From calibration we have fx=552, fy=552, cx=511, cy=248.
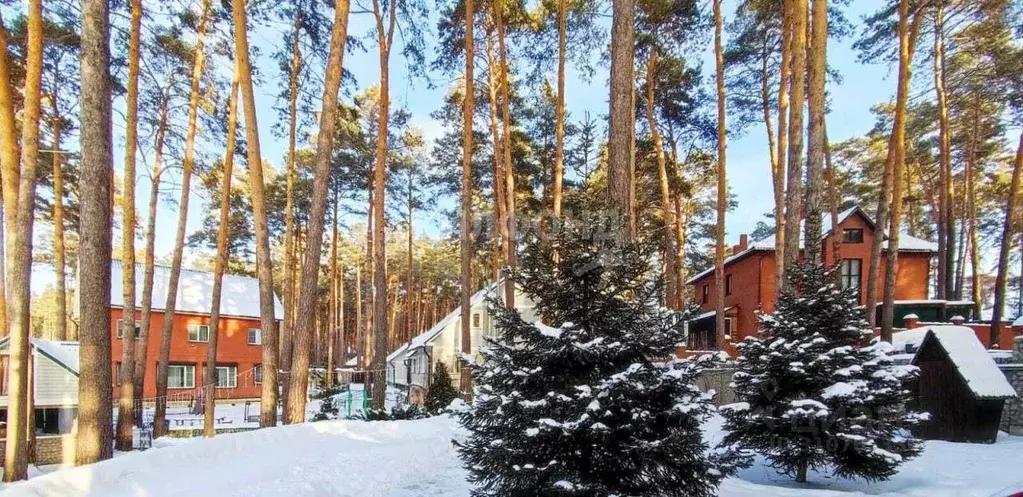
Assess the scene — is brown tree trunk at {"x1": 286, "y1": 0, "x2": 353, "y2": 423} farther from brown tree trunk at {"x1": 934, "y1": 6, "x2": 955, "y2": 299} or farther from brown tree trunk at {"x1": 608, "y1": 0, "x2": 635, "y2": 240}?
brown tree trunk at {"x1": 934, "y1": 6, "x2": 955, "y2": 299}

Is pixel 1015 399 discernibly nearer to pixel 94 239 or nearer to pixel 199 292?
pixel 94 239

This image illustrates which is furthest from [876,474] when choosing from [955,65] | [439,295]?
[439,295]

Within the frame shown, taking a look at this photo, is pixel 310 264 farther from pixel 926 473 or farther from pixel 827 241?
pixel 827 241

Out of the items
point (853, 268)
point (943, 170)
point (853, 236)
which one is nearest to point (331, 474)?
point (853, 236)

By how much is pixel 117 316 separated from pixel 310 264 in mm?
21211

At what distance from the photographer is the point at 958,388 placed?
35.1ft

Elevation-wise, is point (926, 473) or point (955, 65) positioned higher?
point (955, 65)

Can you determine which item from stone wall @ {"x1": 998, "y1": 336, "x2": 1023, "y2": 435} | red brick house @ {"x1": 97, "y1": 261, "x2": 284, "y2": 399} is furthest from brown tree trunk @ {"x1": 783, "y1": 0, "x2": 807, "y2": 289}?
red brick house @ {"x1": 97, "y1": 261, "x2": 284, "y2": 399}

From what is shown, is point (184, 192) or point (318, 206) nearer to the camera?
point (318, 206)

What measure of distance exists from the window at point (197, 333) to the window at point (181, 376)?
1350 mm

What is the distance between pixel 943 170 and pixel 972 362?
516 inches

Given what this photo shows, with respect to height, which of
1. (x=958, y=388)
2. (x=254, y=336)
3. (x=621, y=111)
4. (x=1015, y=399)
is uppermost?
(x=621, y=111)

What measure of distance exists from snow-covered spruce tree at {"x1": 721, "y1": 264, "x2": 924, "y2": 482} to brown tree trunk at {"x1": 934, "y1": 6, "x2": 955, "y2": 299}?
16.4 metres

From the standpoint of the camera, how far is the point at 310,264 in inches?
412
